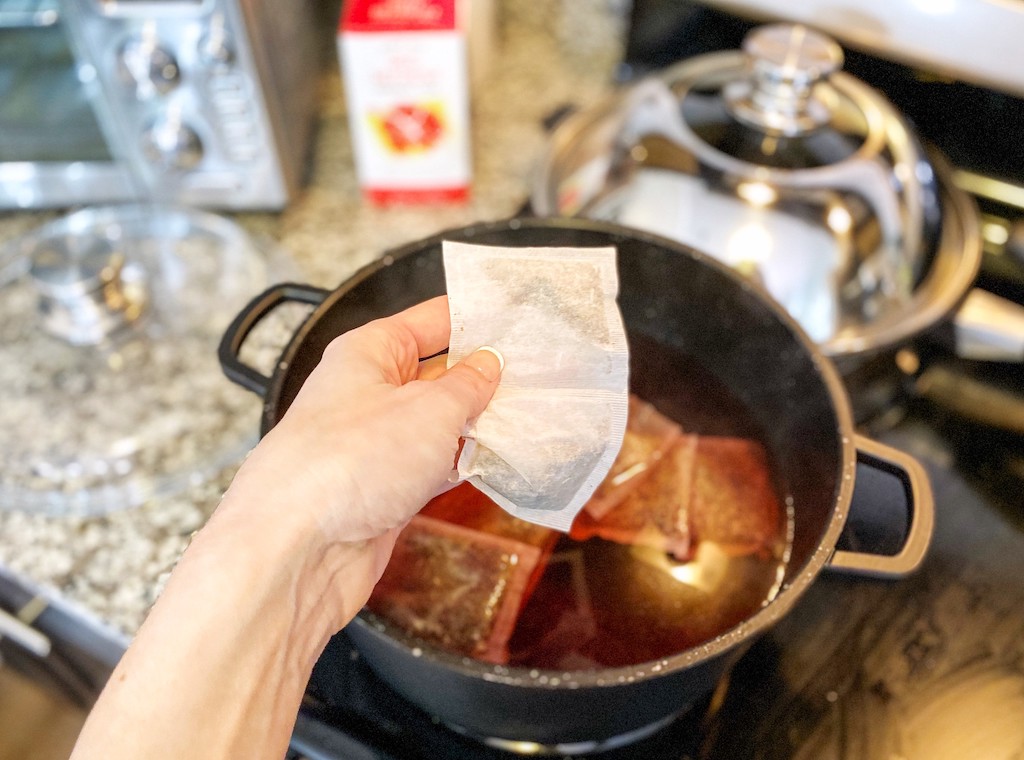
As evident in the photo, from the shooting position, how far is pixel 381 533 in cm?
43

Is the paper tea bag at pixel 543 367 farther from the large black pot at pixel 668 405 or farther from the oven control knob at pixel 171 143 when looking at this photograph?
the oven control knob at pixel 171 143

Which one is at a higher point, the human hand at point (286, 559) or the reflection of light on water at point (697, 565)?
the human hand at point (286, 559)

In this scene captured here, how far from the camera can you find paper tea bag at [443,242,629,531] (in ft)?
1.47

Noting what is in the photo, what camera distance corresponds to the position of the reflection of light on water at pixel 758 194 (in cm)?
71

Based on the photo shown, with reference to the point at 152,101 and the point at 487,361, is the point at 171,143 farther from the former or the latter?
→ the point at 487,361

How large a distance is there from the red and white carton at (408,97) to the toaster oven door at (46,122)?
0.27m

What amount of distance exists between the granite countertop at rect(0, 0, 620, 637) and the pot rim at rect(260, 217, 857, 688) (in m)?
0.24

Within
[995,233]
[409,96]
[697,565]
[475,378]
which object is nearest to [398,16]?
[409,96]

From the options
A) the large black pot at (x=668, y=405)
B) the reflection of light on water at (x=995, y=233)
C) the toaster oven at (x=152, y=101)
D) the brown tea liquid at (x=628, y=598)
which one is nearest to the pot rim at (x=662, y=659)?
the large black pot at (x=668, y=405)

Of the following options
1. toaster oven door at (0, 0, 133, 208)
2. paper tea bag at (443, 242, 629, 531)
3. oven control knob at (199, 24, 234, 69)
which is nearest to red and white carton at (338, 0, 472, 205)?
oven control knob at (199, 24, 234, 69)

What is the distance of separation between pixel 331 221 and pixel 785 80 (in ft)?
1.69

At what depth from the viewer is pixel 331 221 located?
2.91 feet

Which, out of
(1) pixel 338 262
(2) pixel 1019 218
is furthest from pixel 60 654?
(2) pixel 1019 218

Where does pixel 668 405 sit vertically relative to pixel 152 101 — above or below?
below
